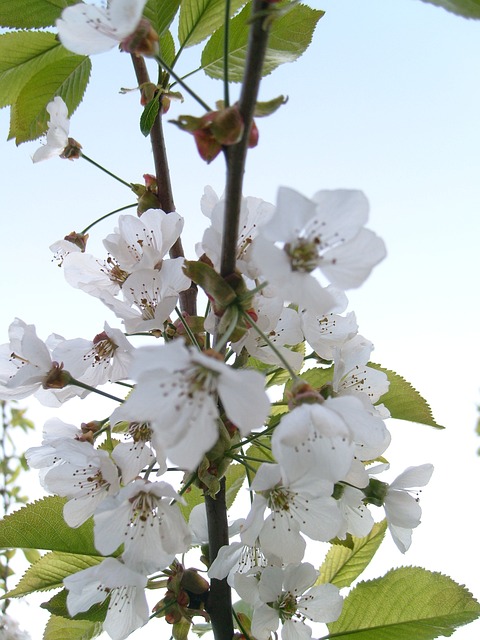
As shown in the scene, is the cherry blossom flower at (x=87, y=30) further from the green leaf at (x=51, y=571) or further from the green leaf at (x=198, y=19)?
the green leaf at (x=51, y=571)

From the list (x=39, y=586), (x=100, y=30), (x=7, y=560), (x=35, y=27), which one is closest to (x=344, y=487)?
(x=39, y=586)

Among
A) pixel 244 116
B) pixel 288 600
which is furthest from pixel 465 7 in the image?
pixel 288 600

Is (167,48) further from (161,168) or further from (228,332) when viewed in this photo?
(228,332)

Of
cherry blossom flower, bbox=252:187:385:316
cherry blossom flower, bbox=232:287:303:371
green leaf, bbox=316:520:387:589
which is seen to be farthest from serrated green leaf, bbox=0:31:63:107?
green leaf, bbox=316:520:387:589

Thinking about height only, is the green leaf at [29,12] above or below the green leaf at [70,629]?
above

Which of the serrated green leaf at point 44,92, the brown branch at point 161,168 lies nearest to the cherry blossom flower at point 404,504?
the brown branch at point 161,168
